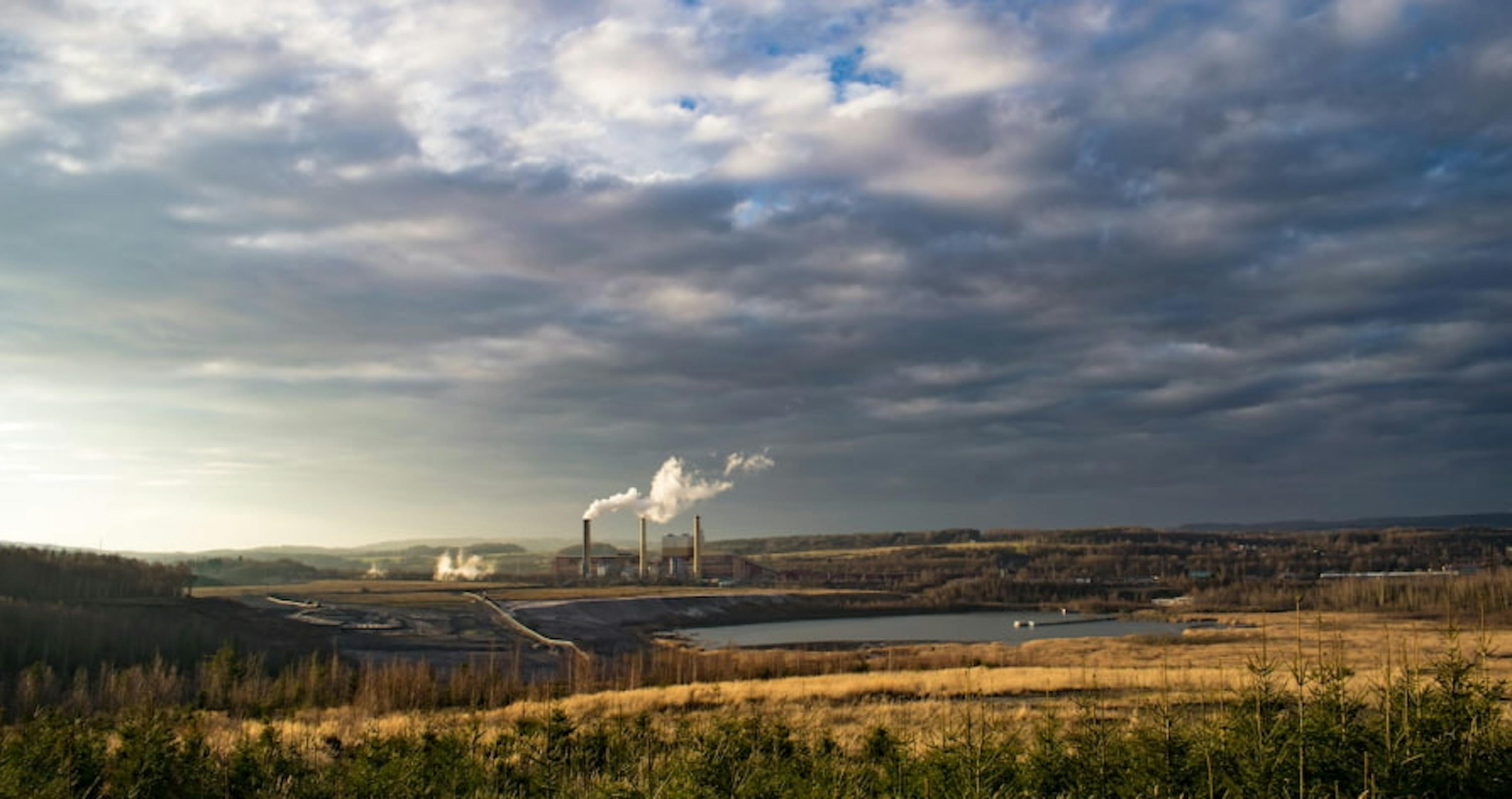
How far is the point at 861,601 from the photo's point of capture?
15575 cm

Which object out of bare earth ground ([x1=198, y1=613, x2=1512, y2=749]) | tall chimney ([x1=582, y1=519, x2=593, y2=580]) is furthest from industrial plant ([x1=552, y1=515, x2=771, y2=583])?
bare earth ground ([x1=198, y1=613, x2=1512, y2=749])

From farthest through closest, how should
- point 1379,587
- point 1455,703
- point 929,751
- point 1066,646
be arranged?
point 1379,587, point 1066,646, point 929,751, point 1455,703

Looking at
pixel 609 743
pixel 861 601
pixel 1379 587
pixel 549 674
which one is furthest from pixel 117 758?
pixel 1379 587

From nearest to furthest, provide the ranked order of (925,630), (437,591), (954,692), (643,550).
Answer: (954,692) < (925,630) < (437,591) < (643,550)

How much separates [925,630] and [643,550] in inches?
2173

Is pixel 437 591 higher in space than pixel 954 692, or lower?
lower

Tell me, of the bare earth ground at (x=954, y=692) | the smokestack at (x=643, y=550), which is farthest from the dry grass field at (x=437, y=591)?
the bare earth ground at (x=954, y=692)

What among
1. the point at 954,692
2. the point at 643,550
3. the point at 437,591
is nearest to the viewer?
the point at 954,692

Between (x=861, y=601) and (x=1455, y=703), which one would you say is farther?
(x=861, y=601)

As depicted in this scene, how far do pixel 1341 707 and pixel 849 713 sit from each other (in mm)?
23129

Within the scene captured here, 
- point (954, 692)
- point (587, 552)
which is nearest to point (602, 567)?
point (587, 552)

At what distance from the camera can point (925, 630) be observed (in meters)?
124

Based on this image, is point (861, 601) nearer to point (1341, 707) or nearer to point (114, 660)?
point (114, 660)

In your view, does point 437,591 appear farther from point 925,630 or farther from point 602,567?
point 925,630
